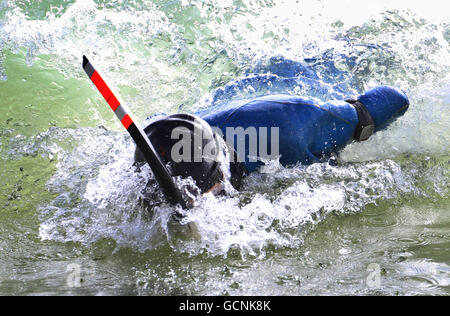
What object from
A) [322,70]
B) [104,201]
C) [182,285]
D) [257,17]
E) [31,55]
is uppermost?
[257,17]

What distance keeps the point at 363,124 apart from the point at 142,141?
137 cm

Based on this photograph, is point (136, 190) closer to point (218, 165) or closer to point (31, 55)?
point (218, 165)

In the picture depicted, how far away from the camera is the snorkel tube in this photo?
1.68 metres

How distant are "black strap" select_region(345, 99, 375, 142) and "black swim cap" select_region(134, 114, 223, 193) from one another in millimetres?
946

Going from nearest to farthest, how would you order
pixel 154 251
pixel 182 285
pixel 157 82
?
pixel 182 285, pixel 154 251, pixel 157 82

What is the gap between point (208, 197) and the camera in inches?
81.6

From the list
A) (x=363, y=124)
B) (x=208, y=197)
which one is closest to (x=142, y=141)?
(x=208, y=197)

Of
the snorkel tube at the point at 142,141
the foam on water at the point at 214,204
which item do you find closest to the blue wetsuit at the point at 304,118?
the foam on water at the point at 214,204

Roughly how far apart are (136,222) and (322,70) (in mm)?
1903

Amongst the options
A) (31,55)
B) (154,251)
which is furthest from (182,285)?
(31,55)

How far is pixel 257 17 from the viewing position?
498 cm

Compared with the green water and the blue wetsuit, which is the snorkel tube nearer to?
the green water

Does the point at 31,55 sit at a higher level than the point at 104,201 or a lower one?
higher

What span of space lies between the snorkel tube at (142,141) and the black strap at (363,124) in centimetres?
117
